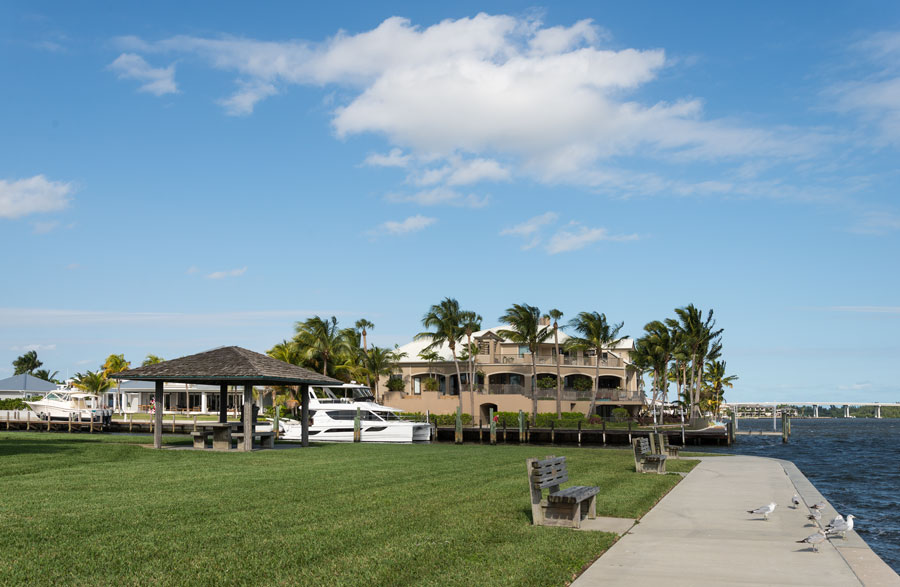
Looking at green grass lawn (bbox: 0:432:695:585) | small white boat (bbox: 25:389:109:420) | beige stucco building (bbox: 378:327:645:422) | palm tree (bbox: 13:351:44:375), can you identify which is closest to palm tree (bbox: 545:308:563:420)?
beige stucco building (bbox: 378:327:645:422)

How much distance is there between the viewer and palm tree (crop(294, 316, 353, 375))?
3004 inches

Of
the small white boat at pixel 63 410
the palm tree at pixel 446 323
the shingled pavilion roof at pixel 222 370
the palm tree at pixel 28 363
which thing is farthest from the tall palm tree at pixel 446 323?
the palm tree at pixel 28 363

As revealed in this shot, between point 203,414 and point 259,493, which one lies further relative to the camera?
point 203,414

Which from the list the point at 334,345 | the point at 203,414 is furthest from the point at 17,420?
the point at 334,345

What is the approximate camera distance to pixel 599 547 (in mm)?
10328

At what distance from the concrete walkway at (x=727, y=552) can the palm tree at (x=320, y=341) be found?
62.5 metres

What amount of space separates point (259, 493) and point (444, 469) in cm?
748

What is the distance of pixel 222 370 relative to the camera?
28828mm

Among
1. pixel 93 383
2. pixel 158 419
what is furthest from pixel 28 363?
pixel 158 419

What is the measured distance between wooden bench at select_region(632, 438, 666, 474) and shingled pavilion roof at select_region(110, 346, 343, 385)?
12962 millimetres

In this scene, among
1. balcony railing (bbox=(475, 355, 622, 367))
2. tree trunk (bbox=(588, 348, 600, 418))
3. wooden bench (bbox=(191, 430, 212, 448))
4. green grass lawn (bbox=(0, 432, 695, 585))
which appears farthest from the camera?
balcony railing (bbox=(475, 355, 622, 367))

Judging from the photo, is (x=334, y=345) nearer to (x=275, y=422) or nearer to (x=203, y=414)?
(x=203, y=414)

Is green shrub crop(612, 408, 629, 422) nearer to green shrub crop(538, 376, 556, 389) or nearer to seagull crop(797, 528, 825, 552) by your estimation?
green shrub crop(538, 376, 556, 389)

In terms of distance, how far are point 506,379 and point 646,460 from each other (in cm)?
5796
